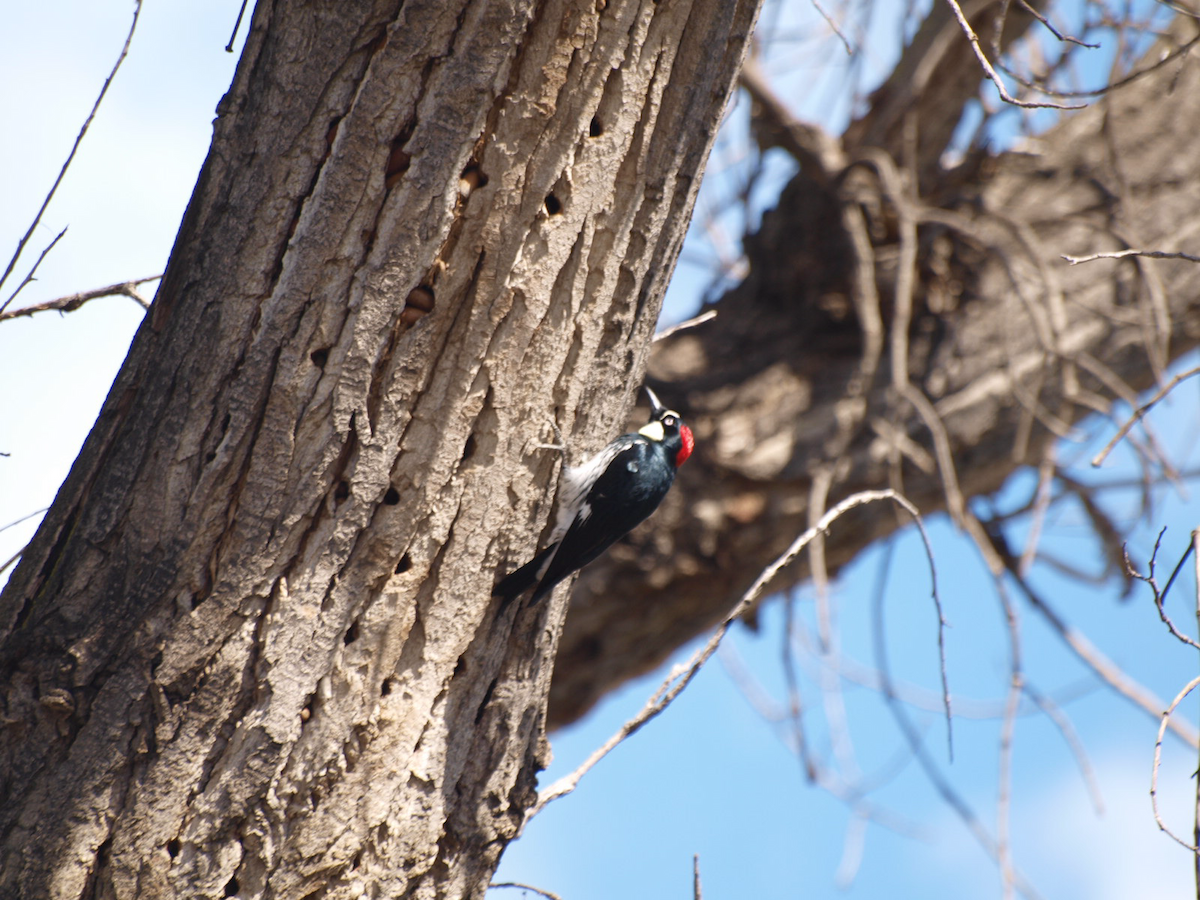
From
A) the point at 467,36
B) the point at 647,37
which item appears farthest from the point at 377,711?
the point at 647,37

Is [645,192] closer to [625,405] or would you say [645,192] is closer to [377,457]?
[625,405]

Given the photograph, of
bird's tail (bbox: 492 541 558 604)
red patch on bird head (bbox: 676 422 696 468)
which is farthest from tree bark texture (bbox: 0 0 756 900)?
red patch on bird head (bbox: 676 422 696 468)

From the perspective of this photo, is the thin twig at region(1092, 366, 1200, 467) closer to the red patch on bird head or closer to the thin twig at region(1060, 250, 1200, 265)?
the thin twig at region(1060, 250, 1200, 265)

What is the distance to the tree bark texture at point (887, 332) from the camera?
160 inches

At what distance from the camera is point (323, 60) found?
1.77m

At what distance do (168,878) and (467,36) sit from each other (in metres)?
1.54

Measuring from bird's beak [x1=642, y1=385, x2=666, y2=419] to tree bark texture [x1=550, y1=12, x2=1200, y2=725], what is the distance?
21 centimetres

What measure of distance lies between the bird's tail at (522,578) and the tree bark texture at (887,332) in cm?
195

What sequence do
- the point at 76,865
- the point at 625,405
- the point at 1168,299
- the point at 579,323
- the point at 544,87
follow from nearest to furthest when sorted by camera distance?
1. the point at 76,865
2. the point at 544,87
3. the point at 579,323
4. the point at 625,405
5. the point at 1168,299

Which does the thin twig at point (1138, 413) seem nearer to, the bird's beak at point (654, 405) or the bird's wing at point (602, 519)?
the bird's wing at point (602, 519)

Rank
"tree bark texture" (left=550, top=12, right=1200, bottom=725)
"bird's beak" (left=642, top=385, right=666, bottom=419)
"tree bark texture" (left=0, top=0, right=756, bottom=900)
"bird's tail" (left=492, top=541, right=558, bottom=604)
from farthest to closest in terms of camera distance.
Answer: "tree bark texture" (left=550, top=12, right=1200, bottom=725)
"bird's beak" (left=642, top=385, right=666, bottom=419)
"bird's tail" (left=492, top=541, right=558, bottom=604)
"tree bark texture" (left=0, top=0, right=756, bottom=900)

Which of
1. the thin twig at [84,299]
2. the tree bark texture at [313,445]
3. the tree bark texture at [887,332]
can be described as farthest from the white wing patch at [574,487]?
the tree bark texture at [887,332]

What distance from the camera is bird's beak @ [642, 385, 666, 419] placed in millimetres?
3742

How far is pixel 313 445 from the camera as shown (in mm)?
1777
